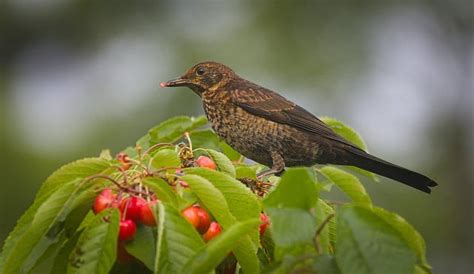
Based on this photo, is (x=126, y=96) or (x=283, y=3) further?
(x=283, y=3)

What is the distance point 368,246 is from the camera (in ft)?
6.53

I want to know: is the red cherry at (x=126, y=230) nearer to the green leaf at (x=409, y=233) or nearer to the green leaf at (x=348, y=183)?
the green leaf at (x=409, y=233)

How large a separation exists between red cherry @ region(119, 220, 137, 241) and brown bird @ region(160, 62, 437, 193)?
1934 millimetres

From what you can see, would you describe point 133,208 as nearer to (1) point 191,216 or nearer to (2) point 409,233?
(1) point 191,216

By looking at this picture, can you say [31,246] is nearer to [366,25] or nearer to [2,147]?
[2,147]

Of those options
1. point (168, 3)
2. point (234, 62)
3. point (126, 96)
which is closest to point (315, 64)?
point (234, 62)

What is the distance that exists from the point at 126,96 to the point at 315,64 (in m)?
3.41

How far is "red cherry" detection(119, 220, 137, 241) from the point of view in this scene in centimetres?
221

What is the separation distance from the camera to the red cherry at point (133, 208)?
225 centimetres

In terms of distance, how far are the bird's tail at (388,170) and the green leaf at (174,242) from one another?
175 cm

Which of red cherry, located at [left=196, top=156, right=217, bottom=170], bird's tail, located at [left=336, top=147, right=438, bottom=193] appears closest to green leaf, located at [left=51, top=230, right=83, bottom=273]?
red cherry, located at [left=196, top=156, right=217, bottom=170]

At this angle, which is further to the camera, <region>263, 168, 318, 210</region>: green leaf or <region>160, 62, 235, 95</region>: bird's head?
<region>160, 62, 235, 95</region>: bird's head

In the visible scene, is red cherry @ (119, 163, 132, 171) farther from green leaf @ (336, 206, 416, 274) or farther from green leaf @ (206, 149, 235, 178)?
green leaf @ (336, 206, 416, 274)

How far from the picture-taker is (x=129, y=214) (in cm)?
225
